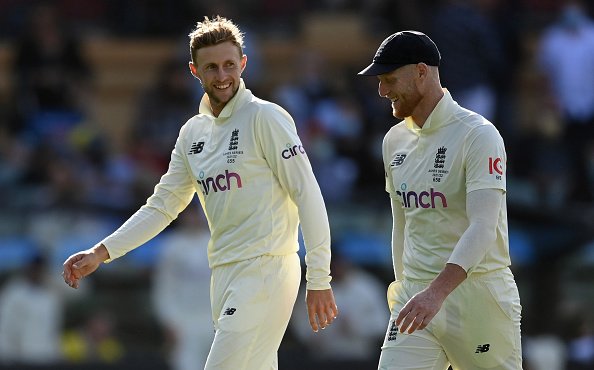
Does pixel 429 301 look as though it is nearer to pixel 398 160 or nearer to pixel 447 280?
pixel 447 280

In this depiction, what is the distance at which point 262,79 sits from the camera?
13.4 metres

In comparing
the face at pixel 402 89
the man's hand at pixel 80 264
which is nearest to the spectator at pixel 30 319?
the man's hand at pixel 80 264

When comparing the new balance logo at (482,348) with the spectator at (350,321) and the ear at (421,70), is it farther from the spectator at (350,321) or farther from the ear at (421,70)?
the spectator at (350,321)

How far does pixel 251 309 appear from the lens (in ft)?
18.2

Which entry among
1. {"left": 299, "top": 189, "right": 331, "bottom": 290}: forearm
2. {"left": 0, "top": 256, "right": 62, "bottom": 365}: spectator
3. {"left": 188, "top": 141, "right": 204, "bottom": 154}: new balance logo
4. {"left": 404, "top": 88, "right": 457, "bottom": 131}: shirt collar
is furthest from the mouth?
{"left": 0, "top": 256, "right": 62, "bottom": 365}: spectator

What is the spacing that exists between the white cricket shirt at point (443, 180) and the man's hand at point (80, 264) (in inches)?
64.1

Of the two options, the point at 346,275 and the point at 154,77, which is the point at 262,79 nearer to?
the point at 154,77

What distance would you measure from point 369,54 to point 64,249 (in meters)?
4.99

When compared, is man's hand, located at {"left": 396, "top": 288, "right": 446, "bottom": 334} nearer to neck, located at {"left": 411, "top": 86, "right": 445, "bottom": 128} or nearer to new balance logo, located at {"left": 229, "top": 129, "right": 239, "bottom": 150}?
neck, located at {"left": 411, "top": 86, "right": 445, "bottom": 128}

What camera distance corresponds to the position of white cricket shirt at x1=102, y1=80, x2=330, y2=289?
5.57 m

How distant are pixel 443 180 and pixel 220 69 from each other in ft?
4.40

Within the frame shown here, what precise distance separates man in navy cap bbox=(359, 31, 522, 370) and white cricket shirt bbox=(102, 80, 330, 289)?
19.3 inches

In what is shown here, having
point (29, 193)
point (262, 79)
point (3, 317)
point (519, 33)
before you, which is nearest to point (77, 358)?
point (3, 317)

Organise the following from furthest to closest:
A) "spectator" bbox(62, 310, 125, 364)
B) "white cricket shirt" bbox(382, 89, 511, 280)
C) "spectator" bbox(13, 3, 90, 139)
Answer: "spectator" bbox(13, 3, 90, 139) < "spectator" bbox(62, 310, 125, 364) < "white cricket shirt" bbox(382, 89, 511, 280)
